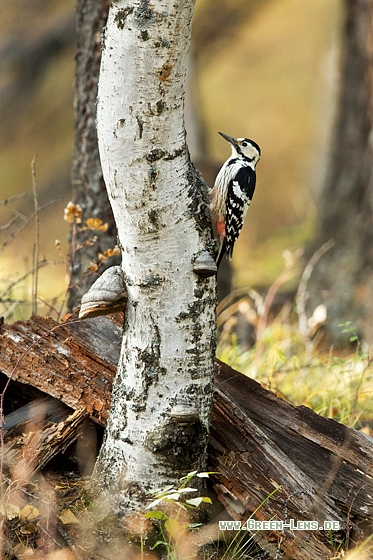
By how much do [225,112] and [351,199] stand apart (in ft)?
35.0

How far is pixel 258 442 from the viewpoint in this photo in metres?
2.43

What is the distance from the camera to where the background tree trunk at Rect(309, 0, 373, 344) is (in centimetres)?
525

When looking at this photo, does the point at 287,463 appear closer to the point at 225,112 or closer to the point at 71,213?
the point at 71,213

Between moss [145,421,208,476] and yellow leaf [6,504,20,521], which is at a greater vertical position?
moss [145,421,208,476]

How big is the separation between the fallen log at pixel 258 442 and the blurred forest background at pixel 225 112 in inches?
28.2

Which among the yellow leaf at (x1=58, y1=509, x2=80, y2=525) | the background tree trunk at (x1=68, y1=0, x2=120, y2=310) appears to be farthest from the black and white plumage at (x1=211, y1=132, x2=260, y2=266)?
the yellow leaf at (x1=58, y1=509, x2=80, y2=525)

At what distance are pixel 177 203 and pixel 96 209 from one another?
1.58 metres

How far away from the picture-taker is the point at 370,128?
5336 mm

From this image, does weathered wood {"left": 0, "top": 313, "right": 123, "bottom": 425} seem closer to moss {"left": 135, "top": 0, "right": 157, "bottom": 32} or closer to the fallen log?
the fallen log

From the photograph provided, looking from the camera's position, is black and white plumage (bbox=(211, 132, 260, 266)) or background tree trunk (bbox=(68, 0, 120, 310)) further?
background tree trunk (bbox=(68, 0, 120, 310))

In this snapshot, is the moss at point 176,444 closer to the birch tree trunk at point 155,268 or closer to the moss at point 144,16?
the birch tree trunk at point 155,268

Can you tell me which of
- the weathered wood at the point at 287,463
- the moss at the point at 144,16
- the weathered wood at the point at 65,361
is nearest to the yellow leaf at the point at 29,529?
the weathered wood at the point at 65,361

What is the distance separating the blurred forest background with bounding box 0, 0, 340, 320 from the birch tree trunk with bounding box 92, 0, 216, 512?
1.11 meters

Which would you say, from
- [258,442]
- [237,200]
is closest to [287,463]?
[258,442]
